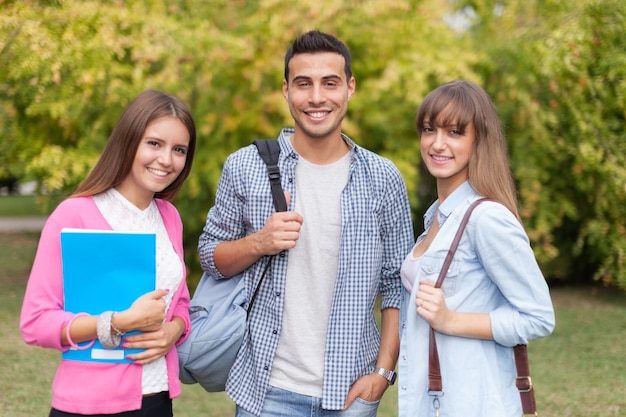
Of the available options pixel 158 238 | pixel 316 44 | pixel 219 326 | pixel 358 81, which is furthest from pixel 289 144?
pixel 358 81

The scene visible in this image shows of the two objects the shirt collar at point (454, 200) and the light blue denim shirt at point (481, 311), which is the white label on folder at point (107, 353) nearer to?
the light blue denim shirt at point (481, 311)

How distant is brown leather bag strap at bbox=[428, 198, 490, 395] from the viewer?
7.39 feet

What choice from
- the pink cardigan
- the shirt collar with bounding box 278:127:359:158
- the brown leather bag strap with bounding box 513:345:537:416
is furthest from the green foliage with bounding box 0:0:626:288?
the brown leather bag strap with bounding box 513:345:537:416

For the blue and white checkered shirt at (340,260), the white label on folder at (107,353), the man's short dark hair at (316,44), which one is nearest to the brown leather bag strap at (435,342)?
the blue and white checkered shirt at (340,260)

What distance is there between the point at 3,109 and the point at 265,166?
6002mm

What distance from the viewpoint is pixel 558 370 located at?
6199mm

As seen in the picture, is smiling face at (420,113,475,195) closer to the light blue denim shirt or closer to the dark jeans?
the light blue denim shirt

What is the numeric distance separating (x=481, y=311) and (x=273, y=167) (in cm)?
95

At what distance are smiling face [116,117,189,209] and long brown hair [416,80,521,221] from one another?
0.91m

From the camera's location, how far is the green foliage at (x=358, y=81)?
668cm

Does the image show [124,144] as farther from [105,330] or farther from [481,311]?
[481,311]

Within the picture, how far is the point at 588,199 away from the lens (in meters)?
7.93

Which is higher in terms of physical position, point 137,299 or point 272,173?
point 272,173

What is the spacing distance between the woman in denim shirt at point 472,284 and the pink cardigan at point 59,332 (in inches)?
36.8
